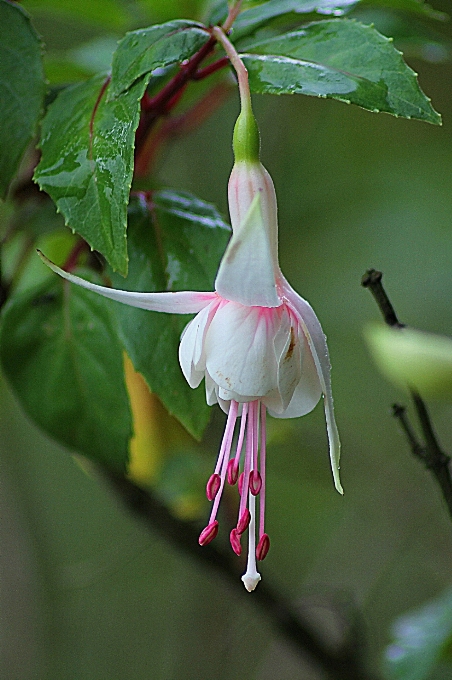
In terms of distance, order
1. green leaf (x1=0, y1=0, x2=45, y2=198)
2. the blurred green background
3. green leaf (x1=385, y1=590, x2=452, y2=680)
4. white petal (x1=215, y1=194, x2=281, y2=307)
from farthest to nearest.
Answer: the blurred green background
green leaf (x1=385, y1=590, x2=452, y2=680)
green leaf (x1=0, y1=0, x2=45, y2=198)
white petal (x1=215, y1=194, x2=281, y2=307)

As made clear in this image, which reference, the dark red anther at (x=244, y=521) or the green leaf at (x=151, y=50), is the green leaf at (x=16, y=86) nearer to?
the green leaf at (x=151, y=50)

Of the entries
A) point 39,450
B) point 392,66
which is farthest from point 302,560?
point 392,66

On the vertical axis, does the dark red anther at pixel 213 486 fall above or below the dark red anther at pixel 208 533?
above

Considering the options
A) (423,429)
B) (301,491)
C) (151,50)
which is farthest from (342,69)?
(301,491)

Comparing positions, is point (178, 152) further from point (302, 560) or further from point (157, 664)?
point (157, 664)

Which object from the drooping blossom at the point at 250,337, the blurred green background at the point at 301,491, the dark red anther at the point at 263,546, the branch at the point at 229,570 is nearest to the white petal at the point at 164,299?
the drooping blossom at the point at 250,337

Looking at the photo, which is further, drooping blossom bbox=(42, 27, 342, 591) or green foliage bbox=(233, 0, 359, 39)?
green foliage bbox=(233, 0, 359, 39)

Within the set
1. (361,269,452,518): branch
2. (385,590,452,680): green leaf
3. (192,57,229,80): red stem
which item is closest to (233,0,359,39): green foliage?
(192,57,229,80): red stem

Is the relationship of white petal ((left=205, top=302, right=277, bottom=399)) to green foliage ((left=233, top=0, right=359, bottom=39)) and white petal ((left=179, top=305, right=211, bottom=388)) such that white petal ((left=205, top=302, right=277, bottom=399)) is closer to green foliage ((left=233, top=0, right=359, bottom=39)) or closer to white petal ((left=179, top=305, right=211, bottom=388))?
white petal ((left=179, top=305, right=211, bottom=388))

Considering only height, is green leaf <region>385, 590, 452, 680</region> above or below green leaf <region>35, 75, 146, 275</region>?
below
